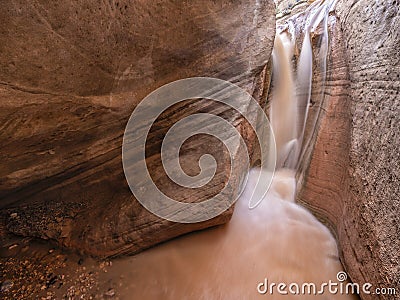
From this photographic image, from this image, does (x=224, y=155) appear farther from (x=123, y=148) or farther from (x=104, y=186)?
(x=104, y=186)

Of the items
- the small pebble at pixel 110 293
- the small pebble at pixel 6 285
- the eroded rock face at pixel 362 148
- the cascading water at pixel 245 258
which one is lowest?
the small pebble at pixel 6 285

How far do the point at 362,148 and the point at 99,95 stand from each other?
281 cm

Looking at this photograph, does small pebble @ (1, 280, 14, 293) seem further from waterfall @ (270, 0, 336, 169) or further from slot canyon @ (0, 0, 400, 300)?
waterfall @ (270, 0, 336, 169)

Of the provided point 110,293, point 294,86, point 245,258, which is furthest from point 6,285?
point 294,86

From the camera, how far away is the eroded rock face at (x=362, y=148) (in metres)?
1.74

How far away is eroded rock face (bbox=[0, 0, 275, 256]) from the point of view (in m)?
1.66

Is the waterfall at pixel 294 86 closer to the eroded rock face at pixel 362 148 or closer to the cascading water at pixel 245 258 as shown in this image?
the cascading water at pixel 245 258

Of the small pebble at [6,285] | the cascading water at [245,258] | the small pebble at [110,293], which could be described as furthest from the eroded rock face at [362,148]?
the small pebble at [6,285]

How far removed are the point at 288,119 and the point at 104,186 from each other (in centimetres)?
380

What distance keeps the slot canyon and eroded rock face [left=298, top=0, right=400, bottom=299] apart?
19 millimetres

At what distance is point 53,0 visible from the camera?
4.89 feet

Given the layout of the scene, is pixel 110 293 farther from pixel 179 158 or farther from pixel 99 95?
pixel 99 95

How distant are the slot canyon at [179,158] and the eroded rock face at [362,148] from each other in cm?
2

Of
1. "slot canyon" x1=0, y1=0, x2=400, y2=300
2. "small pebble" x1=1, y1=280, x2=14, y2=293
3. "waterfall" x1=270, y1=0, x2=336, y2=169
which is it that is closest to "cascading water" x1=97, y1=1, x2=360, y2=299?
"slot canyon" x1=0, y1=0, x2=400, y2=300
